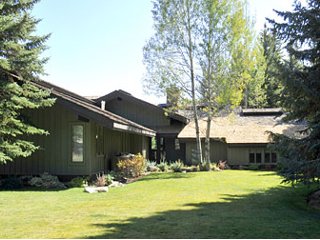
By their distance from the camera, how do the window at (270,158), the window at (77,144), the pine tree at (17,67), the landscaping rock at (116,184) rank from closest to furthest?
the pine tree at (17,67), the landscaping rock at (116,184), the window at (77,144), the window at (270,158)

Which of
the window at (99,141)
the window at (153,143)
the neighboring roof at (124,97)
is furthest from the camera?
the window at (153,143)

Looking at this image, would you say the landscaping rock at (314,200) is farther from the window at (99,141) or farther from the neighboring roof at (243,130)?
the neighboring roof at (243,130)

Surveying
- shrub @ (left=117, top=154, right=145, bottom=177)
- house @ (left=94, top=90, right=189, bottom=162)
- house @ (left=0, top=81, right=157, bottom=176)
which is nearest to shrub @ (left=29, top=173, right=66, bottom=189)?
house @ (left=0, top=81, right=157, bottom=176)

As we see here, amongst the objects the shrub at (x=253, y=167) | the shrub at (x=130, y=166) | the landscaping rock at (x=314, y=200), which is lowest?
the landscaping rock at (x=314, y=200)

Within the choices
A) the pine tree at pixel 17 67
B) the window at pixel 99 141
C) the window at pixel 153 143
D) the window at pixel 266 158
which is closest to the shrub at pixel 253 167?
the window at pixel 266 158

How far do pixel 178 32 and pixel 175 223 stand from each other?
1611cm

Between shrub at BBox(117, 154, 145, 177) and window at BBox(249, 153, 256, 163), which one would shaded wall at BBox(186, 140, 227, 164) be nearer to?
window at BBox(249, 153, 256, 163)

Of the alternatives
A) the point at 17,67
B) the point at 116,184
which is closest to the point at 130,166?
the point at 116,184

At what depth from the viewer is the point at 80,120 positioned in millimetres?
15133

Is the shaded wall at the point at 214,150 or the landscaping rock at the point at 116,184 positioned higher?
the shaded wall at the point at 214,150

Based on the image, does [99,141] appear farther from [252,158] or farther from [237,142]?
[252,158]

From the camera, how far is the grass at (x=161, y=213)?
22.3ft

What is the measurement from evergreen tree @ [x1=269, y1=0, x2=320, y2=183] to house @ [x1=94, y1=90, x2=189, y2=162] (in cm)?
1736

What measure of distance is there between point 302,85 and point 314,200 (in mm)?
3548
